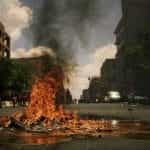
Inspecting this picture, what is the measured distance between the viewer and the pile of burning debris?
59.2ft

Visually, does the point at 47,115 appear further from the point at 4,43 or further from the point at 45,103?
the point at 4,43

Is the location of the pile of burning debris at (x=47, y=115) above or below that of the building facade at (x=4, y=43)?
below

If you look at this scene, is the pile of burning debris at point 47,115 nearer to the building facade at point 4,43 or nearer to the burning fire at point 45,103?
the burning fire at point 45,103

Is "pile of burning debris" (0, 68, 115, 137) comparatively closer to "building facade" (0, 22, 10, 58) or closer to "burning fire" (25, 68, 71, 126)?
"burning fire" (25, 68, 71, 126)

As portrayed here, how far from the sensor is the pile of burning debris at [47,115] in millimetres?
18047

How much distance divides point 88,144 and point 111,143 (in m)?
0.71

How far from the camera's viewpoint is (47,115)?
19.6 m

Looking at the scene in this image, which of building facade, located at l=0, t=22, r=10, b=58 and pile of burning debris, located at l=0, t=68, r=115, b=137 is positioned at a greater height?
building facade, located at l=0, t=22, r=10, b=58

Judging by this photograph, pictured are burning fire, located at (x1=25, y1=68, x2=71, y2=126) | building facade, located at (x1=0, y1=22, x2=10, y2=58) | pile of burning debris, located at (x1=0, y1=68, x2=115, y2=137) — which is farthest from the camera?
building facade, located at (x1=0, y1=22, x2=10, y2=58)

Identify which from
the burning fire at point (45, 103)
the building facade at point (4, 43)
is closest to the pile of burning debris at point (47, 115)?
the burning fire at point (45, 103)

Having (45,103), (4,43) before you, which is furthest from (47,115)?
(4,43)

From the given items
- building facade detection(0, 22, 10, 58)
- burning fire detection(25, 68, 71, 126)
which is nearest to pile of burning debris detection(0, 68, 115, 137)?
burning fire detection(25, 68, 71, 126)

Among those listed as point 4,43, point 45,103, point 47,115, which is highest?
point 4,43

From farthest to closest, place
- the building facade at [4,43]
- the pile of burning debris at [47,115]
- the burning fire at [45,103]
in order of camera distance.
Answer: the building facade at [4,43]
the burning fire at [45,103]
the pile of burning debris at [47,115]
